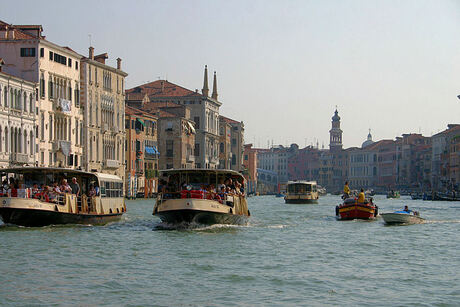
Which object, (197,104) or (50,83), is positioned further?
(197,104)

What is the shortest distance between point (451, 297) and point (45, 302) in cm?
684

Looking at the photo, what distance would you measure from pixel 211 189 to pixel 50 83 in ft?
99.0

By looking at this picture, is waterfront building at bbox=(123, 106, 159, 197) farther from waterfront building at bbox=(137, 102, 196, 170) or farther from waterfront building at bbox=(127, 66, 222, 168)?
waterfront building at bbox=(127, 66, 222, 168)

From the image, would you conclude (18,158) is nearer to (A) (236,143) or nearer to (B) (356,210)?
(B) (356,210)

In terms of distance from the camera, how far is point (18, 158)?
5009cm

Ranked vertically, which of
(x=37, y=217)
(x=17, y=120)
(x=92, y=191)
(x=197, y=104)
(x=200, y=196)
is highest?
(x=197, y=104)

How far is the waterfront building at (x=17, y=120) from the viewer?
4906cm

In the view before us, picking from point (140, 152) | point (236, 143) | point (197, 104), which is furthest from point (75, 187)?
point (236, 143)

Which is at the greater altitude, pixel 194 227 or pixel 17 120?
pixel 17 120

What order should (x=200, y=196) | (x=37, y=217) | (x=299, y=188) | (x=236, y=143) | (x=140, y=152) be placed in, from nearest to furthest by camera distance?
(x=37, y=217), (x=200, y=196), (x=299, y=188), (x=140, y=152), (x=236, y=143)

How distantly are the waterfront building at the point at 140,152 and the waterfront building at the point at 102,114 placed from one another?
4111 mm

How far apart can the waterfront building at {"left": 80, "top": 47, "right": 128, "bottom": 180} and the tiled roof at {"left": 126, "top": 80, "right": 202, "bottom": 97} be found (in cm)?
2507

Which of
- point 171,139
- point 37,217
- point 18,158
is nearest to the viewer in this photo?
point 37,217

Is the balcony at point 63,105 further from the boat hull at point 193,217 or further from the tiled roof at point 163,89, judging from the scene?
the tiled roof at point 163,89
